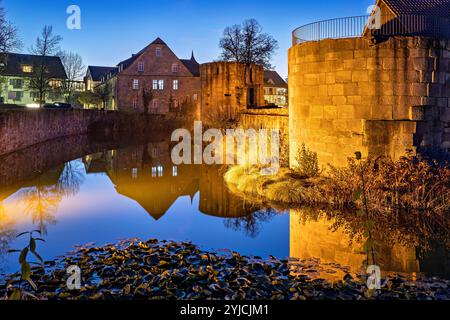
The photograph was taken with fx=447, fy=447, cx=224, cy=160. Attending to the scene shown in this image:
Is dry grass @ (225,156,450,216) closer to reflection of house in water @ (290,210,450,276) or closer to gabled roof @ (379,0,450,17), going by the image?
reflection of house in water @ (290,210,450,276)

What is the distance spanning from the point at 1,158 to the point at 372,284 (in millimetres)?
18905

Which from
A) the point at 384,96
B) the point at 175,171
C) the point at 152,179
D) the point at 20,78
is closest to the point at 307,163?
the point at 384,96

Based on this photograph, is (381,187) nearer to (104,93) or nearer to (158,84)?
(158,84)

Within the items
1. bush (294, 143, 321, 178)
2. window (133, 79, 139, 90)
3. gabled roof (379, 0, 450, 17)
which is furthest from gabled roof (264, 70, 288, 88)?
bush (294, 143, 321, 178)

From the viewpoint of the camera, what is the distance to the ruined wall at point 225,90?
28.8 meters

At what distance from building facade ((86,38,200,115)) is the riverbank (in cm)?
4403

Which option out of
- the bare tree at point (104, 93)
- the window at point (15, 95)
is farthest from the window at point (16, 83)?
the bare tree at point (104, 93)

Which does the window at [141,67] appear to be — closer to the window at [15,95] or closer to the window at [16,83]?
the window at [16,83]

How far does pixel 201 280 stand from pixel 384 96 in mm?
7776

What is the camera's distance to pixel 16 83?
58.8m

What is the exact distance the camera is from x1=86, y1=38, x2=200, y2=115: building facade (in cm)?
5100

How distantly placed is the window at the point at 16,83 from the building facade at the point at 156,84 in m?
14.1
